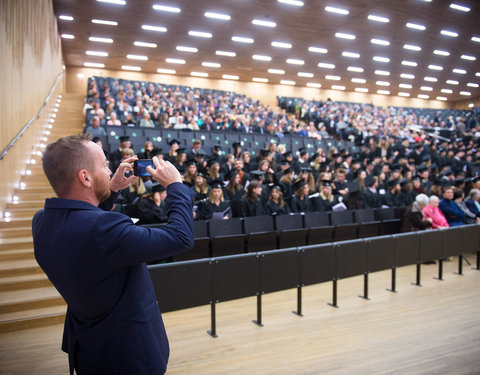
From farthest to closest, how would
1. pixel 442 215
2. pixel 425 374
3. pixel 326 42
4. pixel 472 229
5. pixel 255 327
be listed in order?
pixel 326 42 → pixel 442 215 → pixel 472 229 → pixel 255 327 → pixel 425 374

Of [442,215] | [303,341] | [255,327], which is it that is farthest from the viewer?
[442,215]

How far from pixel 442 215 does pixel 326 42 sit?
11.9 metres

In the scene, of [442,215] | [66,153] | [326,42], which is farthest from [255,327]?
[326,42]

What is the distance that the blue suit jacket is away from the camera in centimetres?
109

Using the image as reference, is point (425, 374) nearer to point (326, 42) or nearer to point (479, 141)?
point (326, 42)

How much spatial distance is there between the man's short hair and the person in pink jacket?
741 cm

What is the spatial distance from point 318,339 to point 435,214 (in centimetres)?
488

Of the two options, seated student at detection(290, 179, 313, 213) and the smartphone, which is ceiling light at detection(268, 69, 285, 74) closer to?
seated student at detection(290, 179, 313, 213)

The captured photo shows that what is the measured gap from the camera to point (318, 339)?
3613 mm

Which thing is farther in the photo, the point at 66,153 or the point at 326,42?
the point at 326,42

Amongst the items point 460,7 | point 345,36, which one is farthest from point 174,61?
point 460,7

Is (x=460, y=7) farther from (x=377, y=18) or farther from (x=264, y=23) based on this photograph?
(x=264, y=23)

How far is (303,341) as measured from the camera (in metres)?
3.57

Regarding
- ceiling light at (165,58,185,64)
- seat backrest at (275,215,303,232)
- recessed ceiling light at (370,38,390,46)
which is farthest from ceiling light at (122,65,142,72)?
seat backrest at (275,215,303,232)
